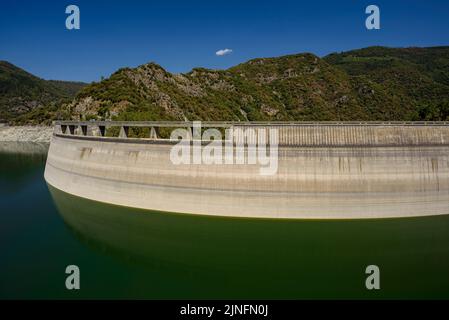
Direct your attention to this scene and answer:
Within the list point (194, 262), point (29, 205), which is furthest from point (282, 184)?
point (29, 205)

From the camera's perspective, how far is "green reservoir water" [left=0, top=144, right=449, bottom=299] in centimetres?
1562

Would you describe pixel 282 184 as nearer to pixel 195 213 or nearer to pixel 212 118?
pixel 195 213

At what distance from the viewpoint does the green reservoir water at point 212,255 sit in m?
15.6

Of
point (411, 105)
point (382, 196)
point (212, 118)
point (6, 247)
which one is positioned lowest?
point (6, 247)

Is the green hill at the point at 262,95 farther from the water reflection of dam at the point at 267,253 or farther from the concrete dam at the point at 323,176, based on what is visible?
the water reflection of dam at the point at 267,253

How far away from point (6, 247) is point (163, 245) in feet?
31.5

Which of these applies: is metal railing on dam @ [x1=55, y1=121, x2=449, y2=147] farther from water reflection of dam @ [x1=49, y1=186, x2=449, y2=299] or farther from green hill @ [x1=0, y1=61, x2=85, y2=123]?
green hill @ [x1=0, y1=61, x2=85, y2=123]

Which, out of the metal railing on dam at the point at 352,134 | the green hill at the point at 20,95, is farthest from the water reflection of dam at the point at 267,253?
the green hill at the point at 20,95

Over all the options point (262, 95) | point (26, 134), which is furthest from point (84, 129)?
point (26, 134)

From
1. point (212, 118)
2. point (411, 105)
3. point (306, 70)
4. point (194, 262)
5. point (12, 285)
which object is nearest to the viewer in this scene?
point (12, 285)

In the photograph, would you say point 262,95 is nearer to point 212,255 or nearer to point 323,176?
point 323,176

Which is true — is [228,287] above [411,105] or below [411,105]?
below

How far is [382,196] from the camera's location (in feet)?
75.2

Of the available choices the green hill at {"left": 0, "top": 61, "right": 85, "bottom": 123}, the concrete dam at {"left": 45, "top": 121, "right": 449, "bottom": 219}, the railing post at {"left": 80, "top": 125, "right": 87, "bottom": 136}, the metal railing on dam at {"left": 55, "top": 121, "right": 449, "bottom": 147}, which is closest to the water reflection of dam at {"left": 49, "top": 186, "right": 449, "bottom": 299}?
the concrete dam at {"left": 45, "top": 121, "right": 449, "bottom": 219}
